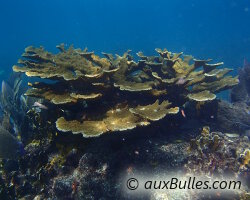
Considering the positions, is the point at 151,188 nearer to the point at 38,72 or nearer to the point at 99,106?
the point at 99,106

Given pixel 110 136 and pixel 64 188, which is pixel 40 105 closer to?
pixel 110 136

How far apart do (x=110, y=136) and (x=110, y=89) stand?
996mm

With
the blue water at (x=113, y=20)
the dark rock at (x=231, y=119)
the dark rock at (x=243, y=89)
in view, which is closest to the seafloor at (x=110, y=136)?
the dark rock at (x=231, y=119)

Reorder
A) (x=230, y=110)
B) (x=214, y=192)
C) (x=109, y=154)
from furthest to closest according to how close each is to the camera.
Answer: (x=230, y=110) < (x=109, y=154) < (x=214, y=192)

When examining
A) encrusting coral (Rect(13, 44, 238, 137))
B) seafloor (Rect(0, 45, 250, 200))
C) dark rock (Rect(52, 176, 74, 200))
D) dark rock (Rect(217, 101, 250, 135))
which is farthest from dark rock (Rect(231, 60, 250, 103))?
Result: dark rock (Rect(52, 176, 74, 200))

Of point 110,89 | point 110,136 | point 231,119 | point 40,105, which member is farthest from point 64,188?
point 231,119

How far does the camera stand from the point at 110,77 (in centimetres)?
510

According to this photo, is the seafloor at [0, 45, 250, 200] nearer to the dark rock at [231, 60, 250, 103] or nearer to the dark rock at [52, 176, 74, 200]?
the dark rock at [52, 176, 74, 200]

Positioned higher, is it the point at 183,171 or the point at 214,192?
the point at 183,171

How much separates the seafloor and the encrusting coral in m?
0.02

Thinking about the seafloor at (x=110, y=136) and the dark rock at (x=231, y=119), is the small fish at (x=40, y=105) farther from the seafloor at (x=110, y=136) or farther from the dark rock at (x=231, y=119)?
the dark rock at (x=231, y=119)

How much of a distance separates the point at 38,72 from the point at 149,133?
2730mm

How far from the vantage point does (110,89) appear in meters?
5.04

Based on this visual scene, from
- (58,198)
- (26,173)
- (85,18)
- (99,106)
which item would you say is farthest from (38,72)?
(85,18)
